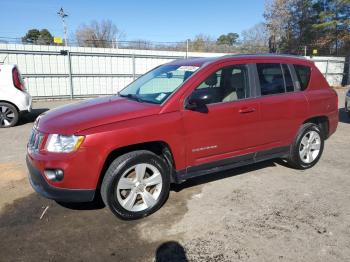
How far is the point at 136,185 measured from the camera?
373 cm

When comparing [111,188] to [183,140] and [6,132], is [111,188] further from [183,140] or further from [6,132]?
[6,132]

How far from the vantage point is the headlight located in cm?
334

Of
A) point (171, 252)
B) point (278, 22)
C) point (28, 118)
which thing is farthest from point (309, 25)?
point (171, 252)

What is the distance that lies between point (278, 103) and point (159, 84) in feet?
5.53

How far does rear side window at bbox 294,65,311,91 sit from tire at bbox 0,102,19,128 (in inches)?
285

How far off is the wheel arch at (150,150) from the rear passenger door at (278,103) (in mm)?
1450

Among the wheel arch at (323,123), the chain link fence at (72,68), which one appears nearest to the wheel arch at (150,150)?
the wheel arch at (323,123)

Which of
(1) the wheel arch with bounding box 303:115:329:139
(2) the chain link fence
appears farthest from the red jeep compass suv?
(2) the chain link fence

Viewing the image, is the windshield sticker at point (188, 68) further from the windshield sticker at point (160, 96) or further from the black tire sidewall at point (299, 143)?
the black tire sidewall at point (299, 143)

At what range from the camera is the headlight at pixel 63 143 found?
11.0 ft

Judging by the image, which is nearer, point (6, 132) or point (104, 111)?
point (104, 111)

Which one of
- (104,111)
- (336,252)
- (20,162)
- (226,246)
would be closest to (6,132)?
(20,162)

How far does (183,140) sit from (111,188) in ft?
3.20

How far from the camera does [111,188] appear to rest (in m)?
3.53
